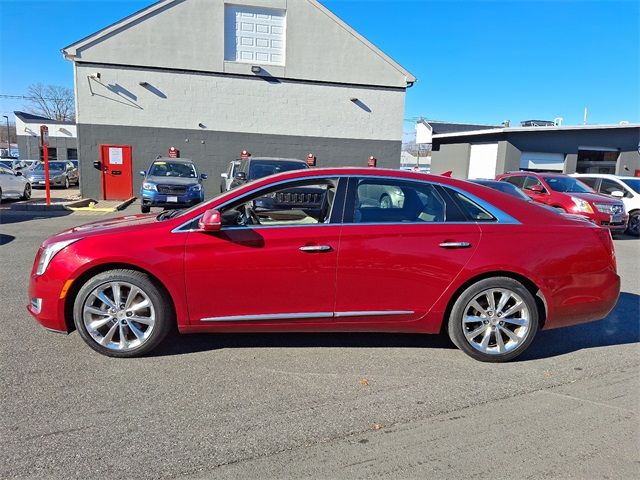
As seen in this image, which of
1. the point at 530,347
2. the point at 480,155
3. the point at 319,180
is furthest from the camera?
the point at 480,155

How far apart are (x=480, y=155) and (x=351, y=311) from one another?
81.6ft

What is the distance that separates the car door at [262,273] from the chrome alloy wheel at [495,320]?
1.23 metres

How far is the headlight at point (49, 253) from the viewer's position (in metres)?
3.60

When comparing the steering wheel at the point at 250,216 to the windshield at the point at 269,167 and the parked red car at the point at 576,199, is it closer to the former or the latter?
the windshield at the point at 269,167

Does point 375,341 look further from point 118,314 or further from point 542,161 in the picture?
point 542,161

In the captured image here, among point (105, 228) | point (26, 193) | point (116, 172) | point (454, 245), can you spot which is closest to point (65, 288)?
point (105, 228)

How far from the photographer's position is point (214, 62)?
58.1 feet

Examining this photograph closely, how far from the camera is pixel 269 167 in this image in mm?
10914

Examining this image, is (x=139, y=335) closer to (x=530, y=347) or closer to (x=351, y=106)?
(x=530, y=347)

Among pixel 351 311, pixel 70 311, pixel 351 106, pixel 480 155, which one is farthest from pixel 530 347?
pixel 480 155

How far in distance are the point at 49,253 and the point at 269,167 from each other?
7587 mm

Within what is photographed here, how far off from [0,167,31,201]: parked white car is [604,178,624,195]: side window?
18915 mm

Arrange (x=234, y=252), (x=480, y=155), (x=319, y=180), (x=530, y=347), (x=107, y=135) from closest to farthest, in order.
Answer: (x=234, y=252) < (x=319, y=180) < (x=530, y=347) < (x=107, y=135) < (x=480, y=155)

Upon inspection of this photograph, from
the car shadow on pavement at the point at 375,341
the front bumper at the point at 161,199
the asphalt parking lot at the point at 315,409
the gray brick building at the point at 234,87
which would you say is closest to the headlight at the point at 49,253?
the asphalt parking lot at the point at 315,409
